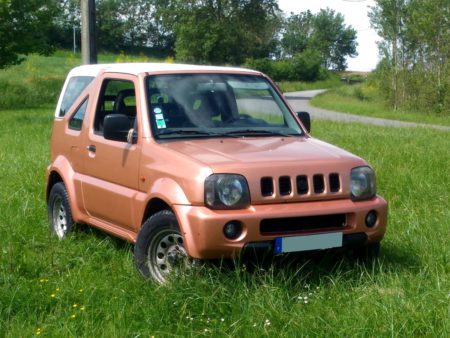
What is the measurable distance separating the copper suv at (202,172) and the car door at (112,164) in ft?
0.04

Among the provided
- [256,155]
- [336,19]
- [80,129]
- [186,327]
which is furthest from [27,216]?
[336,19]

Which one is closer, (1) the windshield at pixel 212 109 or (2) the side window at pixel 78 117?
(1) the windshield at pixel 212 109

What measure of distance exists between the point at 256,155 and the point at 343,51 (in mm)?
132333

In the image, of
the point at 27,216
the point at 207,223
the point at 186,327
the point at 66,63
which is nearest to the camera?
the point at 186,327

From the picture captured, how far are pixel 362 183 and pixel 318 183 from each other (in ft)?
1.27

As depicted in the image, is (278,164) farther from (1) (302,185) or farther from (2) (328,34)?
(2) (328,34)

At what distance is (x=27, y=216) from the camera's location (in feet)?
27.1

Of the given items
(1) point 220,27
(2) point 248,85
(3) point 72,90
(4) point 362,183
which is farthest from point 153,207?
(1) point 220,27

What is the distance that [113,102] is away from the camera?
7512mm

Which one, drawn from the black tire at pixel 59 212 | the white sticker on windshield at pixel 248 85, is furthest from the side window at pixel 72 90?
the white sticker on windshield at pixel 248 85

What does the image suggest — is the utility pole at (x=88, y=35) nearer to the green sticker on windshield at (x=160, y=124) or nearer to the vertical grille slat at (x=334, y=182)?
the green sticker on windshield at (x=160, y=124)

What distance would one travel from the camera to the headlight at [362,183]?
590cm

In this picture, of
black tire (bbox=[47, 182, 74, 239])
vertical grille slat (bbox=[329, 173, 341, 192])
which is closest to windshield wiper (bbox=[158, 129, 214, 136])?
vertical grille slat (bbox=[329, 173, 341, 192])

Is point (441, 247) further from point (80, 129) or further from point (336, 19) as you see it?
point (336, 19)
